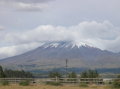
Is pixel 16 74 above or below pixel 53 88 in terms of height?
above

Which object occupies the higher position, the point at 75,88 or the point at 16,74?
the point at 16,74

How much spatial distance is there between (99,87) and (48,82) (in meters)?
8.97

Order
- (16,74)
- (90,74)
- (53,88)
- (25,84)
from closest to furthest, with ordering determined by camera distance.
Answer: (53,88), (25,84), (90,74), (16,74)

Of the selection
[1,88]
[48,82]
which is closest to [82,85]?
[48,82]

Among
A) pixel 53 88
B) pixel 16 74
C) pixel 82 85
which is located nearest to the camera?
pixel 53 88

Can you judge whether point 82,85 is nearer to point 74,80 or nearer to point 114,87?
point 114,87

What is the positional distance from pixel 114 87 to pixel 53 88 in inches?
280

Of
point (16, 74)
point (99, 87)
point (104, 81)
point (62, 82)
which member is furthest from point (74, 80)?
point (16, 74)

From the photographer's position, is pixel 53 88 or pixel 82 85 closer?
pixel 53 88

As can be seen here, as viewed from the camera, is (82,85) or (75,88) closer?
(75,88)

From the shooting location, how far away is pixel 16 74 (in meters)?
138

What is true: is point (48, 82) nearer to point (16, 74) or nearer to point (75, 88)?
point (75, 88)

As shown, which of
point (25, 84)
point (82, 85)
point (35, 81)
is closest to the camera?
point (82, 85)

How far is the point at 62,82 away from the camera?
5381cm
